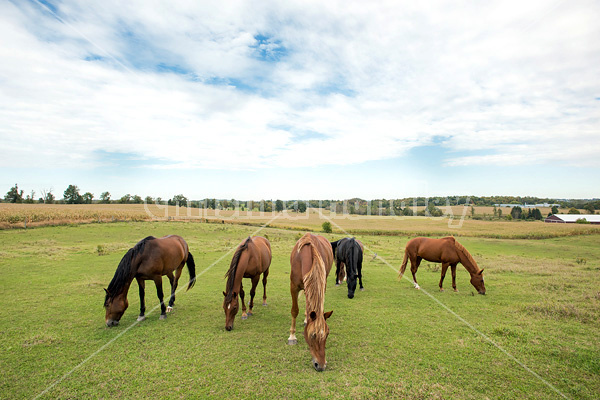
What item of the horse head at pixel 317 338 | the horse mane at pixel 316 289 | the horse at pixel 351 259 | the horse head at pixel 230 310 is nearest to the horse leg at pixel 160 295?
the horse head at pixel 230 310

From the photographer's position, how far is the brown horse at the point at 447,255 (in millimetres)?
9695

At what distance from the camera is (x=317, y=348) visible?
187 inches

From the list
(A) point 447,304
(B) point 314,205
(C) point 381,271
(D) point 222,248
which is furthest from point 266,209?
(A) point 447,304

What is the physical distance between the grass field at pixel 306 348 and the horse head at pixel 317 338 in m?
0.19

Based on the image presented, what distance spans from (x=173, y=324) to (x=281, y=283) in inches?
201

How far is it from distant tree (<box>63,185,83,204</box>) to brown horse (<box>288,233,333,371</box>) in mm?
98268

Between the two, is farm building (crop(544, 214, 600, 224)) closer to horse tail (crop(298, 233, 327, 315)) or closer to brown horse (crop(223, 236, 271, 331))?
brown horse (crop(223, 236, 271, 331))

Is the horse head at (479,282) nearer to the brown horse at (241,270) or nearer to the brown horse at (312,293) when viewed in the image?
the brown horse at (312,293)

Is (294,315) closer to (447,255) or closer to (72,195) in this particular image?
(447,255)

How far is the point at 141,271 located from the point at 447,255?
996 centimetres

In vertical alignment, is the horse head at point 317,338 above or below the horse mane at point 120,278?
below

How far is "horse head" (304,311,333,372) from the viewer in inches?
184

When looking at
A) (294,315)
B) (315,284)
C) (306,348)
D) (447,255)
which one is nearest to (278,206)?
(447,255)

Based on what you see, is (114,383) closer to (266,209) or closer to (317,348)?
(317,348)
